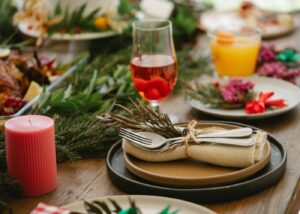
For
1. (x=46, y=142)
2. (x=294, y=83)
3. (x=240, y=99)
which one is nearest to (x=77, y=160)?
(x=46, y=142)

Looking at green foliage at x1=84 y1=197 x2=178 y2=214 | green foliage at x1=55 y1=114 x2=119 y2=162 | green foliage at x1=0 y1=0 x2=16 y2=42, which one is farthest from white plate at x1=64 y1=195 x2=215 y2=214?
green foliage at x1=0 y1=0 x2=16 y2=42

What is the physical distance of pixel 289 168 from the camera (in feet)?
4.06

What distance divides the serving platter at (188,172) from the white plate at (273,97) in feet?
0.83

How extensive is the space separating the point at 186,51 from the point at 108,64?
12.2 inches

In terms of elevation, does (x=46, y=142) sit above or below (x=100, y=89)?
above

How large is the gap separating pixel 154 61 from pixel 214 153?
0.37 meters

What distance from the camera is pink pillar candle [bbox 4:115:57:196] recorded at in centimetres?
110

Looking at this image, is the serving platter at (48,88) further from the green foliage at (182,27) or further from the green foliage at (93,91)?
the green foliage at (182,27)

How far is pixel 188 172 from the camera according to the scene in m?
1.16

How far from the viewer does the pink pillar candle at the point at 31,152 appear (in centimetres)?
110

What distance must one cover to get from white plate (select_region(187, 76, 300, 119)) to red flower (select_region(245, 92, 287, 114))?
13 millimetres

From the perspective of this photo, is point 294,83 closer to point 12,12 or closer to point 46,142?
point 46,142

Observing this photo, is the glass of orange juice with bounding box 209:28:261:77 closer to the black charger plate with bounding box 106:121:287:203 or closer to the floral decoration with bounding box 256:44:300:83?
the floral decoration with bounding box 256:44:300:83

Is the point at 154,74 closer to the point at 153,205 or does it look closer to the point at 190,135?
the point at 190,135
